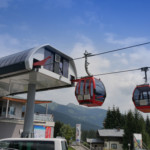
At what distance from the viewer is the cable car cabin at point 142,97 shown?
40.3ft

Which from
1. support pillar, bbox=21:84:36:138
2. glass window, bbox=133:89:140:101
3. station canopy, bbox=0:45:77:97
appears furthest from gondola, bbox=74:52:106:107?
support pillar, bbox=21:84:36:138

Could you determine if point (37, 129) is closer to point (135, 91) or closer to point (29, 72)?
point (29, 72)

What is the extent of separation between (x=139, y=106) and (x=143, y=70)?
7.79 feet

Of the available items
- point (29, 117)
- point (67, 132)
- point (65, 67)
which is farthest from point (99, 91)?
point (67, 132)

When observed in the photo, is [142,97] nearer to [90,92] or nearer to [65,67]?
[90,92]

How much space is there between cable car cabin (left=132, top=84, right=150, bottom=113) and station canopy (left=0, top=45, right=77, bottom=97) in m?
5.97

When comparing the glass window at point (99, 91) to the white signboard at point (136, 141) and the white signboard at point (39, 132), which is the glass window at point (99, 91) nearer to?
the white signboard at point (39, 132)

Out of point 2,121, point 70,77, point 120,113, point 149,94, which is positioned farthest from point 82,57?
point 120,113

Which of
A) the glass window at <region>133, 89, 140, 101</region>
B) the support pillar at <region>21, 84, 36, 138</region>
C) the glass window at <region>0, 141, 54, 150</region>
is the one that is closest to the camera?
the glass window at <region>0, 141, 54, 150</region>

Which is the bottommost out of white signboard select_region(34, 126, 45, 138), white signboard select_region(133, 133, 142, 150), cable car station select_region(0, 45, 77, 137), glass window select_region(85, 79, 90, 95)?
white signboard select_region(133, 133, 142, 150)

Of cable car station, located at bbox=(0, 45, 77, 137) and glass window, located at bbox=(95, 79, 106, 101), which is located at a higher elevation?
cable car station, located at bbox=(0, 45, 77, 137)

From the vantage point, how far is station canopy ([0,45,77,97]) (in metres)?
15.3

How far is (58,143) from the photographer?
940 centimetres

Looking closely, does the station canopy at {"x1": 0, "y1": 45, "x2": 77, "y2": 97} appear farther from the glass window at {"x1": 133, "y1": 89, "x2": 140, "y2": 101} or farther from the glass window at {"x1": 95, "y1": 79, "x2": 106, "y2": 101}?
the glass window at {"x1": 133, "y1": 89, "x2": 140, "y2": 101}
